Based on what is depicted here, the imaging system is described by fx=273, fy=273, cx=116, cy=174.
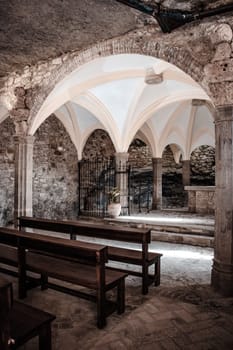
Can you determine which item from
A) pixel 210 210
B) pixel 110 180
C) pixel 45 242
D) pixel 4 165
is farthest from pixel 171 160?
pixel 45 242

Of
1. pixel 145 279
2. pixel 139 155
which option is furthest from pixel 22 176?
pixel 139 155

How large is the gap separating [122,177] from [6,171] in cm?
356

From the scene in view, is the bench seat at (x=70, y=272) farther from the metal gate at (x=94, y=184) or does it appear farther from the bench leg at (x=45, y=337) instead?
the metal gate at (x=94, y=184)

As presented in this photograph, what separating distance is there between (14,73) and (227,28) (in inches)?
169

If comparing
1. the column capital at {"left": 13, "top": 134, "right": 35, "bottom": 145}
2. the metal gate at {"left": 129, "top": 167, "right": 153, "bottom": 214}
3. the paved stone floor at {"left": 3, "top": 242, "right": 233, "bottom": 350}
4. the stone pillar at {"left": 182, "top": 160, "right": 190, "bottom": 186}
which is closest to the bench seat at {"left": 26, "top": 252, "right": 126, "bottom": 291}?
the paved stone floor at {"left": 3, "top": 242, "right": 233, "bottom": 350}

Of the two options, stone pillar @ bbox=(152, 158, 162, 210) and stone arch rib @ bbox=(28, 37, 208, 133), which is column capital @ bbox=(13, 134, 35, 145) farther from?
stone pillar @ bbox=(152, 158, 162, 210)

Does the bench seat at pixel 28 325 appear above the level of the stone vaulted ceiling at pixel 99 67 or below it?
below

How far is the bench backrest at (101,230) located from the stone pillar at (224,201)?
927 millimetres

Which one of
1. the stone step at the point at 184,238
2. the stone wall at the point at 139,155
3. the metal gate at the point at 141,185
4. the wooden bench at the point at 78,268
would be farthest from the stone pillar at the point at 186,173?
the wooden bench at the point at 78,268

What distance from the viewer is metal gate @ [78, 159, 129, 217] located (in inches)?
412

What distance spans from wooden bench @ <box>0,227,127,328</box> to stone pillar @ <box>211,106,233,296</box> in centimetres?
131

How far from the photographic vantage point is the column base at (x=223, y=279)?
3258 mm

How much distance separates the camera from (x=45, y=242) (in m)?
2.82

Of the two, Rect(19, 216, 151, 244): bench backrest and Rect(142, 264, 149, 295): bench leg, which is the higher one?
Rect(19, 216, 151, 244): bench backrest
